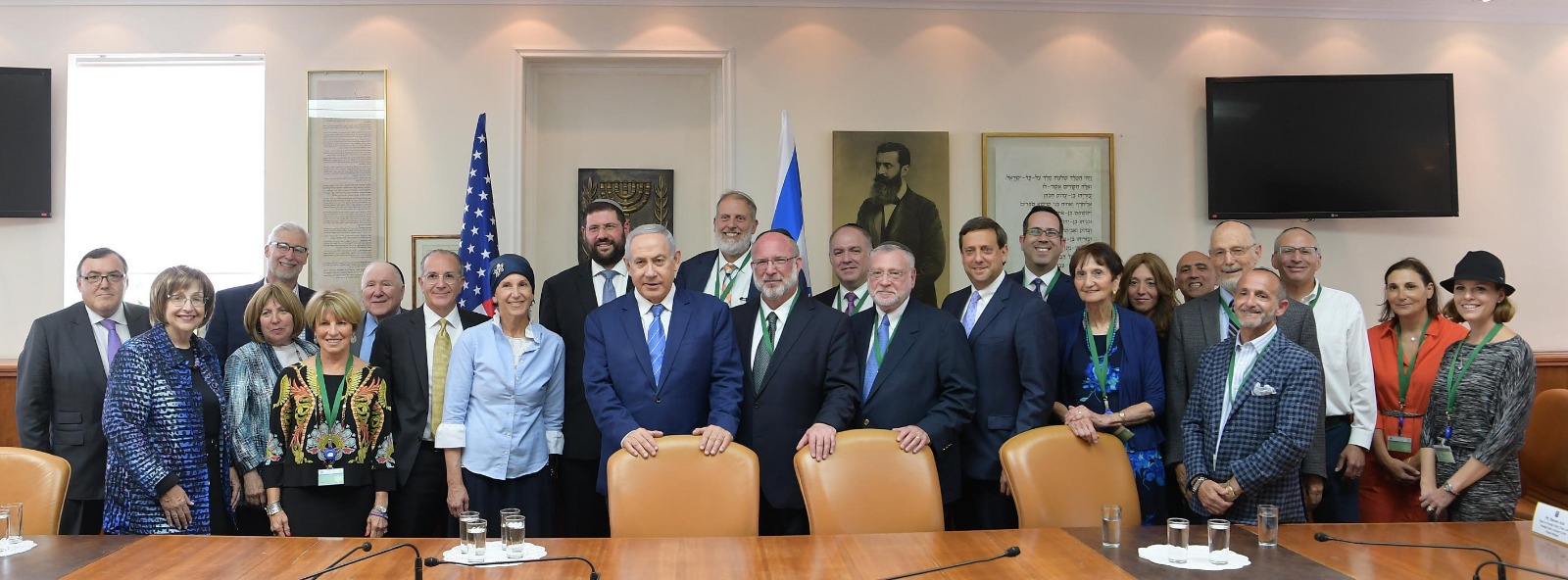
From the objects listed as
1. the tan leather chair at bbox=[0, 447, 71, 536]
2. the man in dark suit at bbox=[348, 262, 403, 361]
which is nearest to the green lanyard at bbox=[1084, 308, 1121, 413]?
the man in dark suit at bbox=[348, 262, 403, 361]

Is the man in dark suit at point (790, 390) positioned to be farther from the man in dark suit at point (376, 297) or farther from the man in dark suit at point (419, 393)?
the man in dark suit at point (376, 297)

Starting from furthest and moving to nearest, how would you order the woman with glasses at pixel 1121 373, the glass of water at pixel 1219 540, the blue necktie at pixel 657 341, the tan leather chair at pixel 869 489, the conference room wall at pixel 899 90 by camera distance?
the conference room wall at pixel 899 90 < the woman with glasses at pixel 1121 373 < the blue necktie at pixel 657 341 < the tan leather chair at pixel 869 489 < the glass of water at pixel 1219 540

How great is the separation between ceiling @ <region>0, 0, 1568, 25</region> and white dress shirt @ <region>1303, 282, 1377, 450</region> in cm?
289

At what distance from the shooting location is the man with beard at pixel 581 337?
409cm

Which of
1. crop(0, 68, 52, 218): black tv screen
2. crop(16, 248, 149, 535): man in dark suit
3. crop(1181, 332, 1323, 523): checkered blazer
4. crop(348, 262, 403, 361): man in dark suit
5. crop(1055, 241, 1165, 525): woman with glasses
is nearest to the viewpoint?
crop(1181, 332, 1323, 523): checkered blazer

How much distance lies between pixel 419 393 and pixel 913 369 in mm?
1834

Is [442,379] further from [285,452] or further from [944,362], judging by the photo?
[944,362]

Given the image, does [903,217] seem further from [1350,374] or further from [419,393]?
[419,393]

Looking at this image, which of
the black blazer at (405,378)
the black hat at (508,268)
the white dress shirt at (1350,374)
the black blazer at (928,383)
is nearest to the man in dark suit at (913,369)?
the black blazer at (928,383)

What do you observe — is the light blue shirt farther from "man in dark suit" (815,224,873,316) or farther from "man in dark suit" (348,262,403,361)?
"man in dark suit" (815,224,873,316)

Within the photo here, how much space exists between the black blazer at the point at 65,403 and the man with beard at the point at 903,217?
12.7 ft

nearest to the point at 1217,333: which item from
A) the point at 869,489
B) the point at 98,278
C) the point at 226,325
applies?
the point at 869,489

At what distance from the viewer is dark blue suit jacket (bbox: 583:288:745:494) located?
3.64 metres

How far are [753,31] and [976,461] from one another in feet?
10.9
